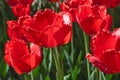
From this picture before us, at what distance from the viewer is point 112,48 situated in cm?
109

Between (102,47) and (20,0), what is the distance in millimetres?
1252

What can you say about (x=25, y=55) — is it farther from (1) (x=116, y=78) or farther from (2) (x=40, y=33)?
(1) (x=116, y=78)

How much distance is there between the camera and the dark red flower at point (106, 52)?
1036mm

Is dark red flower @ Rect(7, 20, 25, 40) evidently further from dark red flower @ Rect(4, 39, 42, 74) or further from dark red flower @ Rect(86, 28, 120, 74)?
dark red flower @ Rect(86, 28, 120, 74)

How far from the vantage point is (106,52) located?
103 centimetres

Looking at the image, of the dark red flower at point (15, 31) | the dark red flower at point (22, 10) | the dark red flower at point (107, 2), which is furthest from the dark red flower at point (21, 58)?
the dark red flower at point (22, 10)

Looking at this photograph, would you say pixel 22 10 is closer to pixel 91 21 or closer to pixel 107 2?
pixel 107 2

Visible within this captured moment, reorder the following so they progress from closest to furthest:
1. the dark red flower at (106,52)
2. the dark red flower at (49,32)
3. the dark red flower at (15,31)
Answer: the dark red flower at (106,52), the dark red flower at (49,32), the dark red flower at (15,31)

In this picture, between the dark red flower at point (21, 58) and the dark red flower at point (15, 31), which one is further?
the dark red flower at point (15, 31)

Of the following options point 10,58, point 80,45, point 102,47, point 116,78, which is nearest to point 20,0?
point 80,45

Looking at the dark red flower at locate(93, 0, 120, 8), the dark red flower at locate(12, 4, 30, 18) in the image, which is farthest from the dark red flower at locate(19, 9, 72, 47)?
the dark red flower at locate(12, 4, 30, 18)

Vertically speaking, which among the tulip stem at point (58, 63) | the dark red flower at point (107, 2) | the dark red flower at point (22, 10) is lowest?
the tulip stem at point (58, 63)

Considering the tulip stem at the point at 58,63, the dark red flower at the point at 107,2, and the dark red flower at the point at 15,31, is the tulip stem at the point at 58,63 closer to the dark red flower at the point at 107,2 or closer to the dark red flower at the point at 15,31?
the dark red flower at the point at 15,31

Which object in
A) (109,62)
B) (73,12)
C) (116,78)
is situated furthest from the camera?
(116,78)
